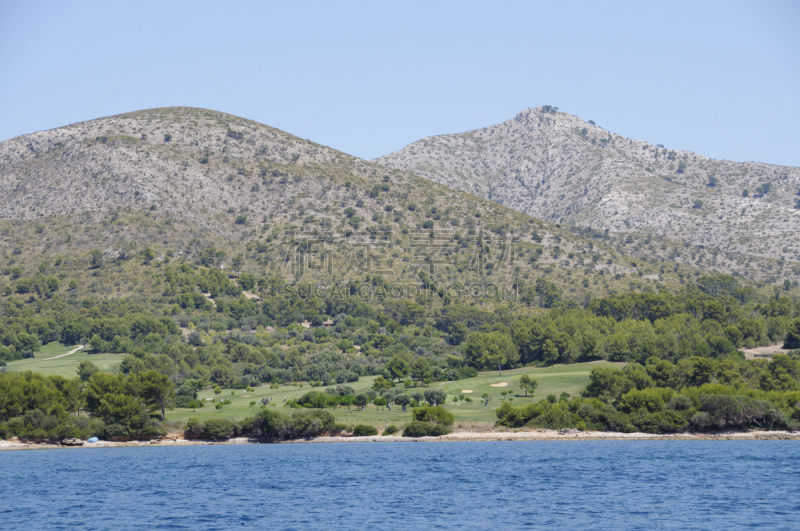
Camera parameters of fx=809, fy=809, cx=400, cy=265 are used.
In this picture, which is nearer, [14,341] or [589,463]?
[589,463]

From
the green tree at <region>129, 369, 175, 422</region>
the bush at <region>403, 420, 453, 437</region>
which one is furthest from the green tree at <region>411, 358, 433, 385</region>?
the green tree at <region>129, 369, 175, 422</region>

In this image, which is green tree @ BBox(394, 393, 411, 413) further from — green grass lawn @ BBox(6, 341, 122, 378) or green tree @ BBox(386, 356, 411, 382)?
green grass lawn @ BBox(6, 341, 122, 378)

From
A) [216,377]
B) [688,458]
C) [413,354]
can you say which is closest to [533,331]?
[413,354]

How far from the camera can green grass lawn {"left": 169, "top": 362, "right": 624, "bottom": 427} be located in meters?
106

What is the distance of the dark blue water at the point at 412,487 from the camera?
1950 inches

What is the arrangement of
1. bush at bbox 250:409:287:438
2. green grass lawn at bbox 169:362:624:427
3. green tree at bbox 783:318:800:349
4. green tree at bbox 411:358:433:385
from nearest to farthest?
bush at bbox 250:409:287:438, green grass lawn at bbox 169:362:624:427, green tree at bbox 411:358:433:385, green tree at bbox 783:318:800:349

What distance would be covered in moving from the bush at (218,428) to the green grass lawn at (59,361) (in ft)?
148

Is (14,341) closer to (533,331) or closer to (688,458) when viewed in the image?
(533,331)

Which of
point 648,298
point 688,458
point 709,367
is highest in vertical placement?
point 648,298

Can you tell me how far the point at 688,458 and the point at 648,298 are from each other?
309ft

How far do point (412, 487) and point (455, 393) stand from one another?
6503 cm

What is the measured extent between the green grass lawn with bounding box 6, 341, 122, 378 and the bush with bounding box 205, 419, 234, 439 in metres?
45.1

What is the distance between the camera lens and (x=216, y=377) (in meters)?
140

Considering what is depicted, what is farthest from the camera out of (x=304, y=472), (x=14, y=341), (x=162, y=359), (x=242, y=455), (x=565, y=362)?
(x=14, y=341)
